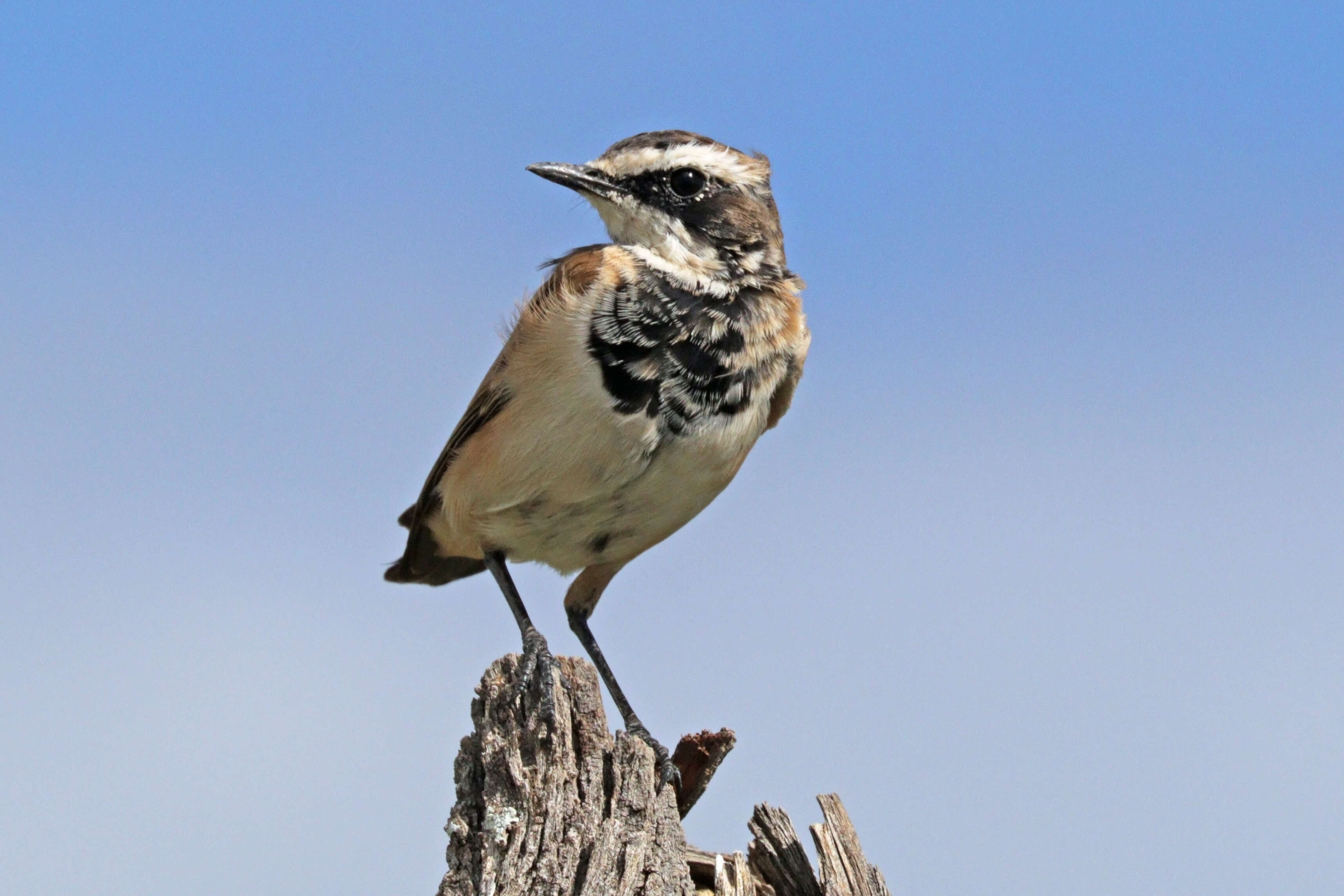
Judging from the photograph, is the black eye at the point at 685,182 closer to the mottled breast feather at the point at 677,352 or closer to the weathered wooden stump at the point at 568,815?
the mottled breast feather at the point at 677,352

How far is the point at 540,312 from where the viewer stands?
7348 mm

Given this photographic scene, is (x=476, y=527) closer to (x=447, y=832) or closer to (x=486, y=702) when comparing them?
(x=486, y=702)

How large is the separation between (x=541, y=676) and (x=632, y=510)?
1168mm

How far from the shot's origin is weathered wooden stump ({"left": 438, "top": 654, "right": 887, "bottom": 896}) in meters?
6.00

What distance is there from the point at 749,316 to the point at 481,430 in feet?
5.33

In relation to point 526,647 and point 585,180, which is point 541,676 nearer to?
point 526,647

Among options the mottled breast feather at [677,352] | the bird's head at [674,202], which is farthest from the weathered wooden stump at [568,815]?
the bird's head at [674,202]

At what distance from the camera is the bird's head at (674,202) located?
7562 millimetres

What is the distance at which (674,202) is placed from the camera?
7648 mm

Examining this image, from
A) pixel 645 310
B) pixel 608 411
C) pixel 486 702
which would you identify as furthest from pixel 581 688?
pixel 645 310

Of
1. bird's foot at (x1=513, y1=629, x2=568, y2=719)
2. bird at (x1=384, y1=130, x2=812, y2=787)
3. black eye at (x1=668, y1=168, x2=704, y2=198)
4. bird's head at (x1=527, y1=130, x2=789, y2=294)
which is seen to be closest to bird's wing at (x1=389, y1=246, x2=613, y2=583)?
bird at (x1=384, y1=130, x2=812, y2=787)

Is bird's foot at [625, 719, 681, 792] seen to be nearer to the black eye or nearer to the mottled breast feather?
the mottled breast feather

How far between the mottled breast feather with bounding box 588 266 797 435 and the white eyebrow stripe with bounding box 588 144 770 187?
0.76 metres

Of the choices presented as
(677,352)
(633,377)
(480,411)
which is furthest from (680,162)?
(480,411)
